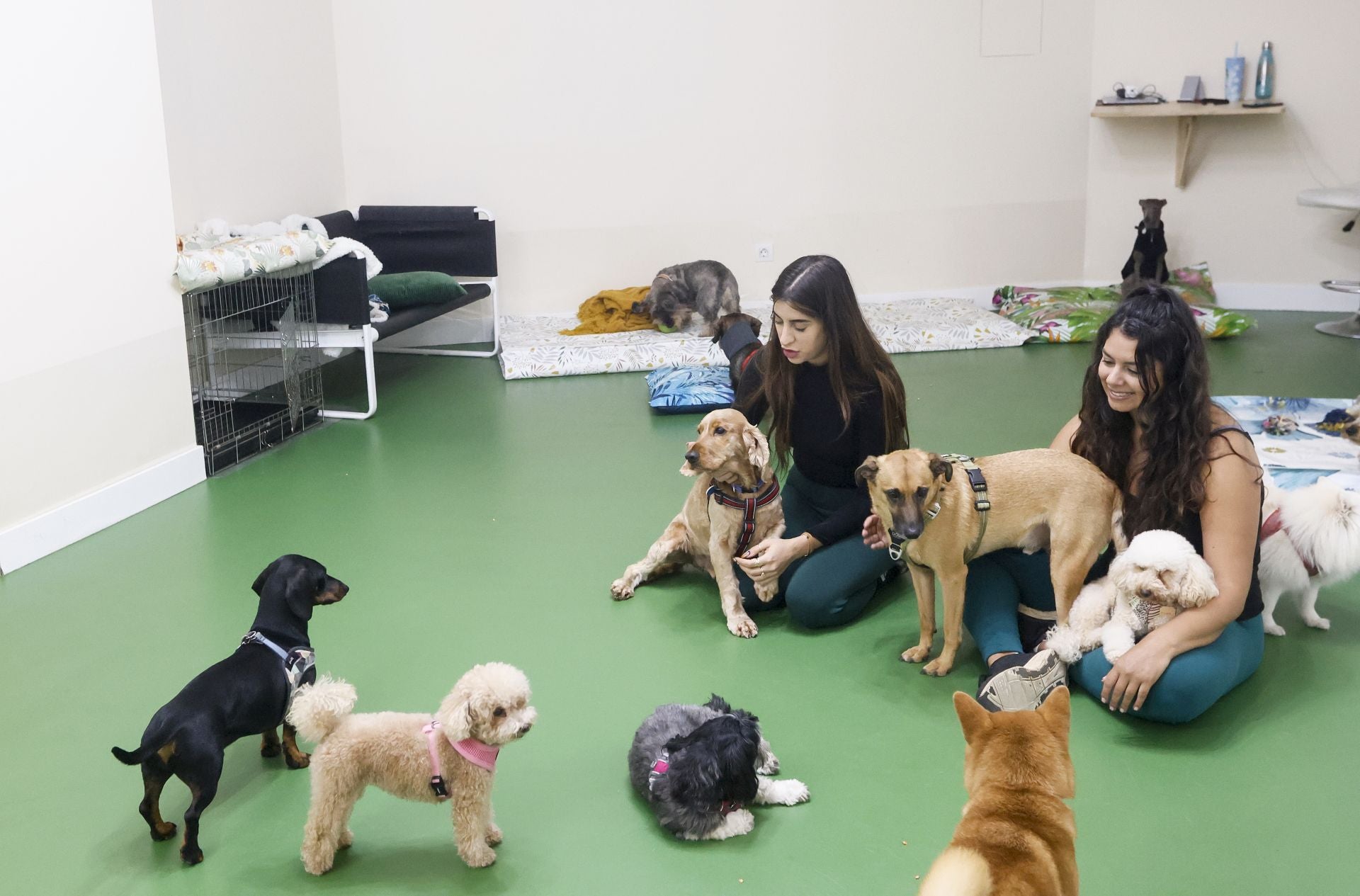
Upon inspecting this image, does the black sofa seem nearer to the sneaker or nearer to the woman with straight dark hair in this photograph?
the woman with straight dark hair

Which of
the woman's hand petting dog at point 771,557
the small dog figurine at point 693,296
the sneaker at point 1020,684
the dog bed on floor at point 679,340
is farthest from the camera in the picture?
the small dog figurine at point 693,296

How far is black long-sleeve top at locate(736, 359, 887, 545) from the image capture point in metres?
3.06

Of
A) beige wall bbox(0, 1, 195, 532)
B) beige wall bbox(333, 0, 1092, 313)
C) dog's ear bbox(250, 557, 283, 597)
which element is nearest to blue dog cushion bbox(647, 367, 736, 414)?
beige wall bbox(333, 0, 1092, 313)

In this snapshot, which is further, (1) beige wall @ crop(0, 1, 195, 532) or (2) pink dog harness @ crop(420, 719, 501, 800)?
(1) beige wall @ crop(0, 1, 195, 532)

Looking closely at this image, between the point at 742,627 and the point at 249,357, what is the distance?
3243mm

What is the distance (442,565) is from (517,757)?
117cm

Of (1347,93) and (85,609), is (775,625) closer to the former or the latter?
(85,609)

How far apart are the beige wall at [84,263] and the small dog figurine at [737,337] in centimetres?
197

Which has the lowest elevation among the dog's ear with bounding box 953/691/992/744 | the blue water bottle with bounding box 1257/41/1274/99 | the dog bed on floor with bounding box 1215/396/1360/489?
the dog bed on floor with bounding box 1215/396/1360/489

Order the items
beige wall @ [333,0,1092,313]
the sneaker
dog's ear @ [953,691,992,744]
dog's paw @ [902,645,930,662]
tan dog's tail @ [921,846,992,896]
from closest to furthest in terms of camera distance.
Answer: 1. tan dog's tail @ [921,846,992,896]
2. dog's ear @ [953,691,992,744]
3. the sneaker
4. dog's paw @ [902,645,930,662]
5. beige wall @ [333,0,1092,313]

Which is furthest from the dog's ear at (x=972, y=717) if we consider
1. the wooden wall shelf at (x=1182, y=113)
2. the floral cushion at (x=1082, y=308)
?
the wooden wall shelf at (x=1182, y=113)

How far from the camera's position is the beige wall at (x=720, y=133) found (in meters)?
6.75

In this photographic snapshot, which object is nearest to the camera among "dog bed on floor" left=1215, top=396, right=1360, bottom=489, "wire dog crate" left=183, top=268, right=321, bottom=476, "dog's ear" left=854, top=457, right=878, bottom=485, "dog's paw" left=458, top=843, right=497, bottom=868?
"dog's paw" left=458, top=843, right=497, bottom=868

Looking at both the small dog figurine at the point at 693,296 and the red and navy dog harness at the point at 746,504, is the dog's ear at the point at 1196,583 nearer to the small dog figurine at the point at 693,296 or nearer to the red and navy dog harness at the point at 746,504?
the red and navy dog harness at the point at 746,504
